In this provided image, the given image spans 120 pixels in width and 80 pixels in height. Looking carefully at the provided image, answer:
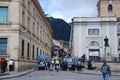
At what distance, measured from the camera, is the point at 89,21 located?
73812 millimetres

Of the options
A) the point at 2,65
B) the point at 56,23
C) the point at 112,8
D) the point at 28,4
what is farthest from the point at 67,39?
the point at 2,65

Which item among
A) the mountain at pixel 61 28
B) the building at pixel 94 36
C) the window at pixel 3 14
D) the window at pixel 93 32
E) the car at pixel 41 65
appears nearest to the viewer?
the window at pixel 3 14

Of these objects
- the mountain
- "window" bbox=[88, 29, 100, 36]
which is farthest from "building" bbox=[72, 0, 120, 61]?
the mountain

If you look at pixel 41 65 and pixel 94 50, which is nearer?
pixel 41 65

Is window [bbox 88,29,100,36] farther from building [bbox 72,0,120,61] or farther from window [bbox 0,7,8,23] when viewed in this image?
window [bbox 0,7,8,23]

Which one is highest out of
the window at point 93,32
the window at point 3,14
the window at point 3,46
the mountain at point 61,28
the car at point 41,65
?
the mountain at point 61,28

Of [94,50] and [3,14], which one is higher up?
[3,14]

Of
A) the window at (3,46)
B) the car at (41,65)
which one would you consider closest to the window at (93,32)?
the car at (41,65)

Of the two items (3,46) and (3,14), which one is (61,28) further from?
(3,46)

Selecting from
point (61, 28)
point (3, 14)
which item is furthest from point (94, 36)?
point (61, 28)

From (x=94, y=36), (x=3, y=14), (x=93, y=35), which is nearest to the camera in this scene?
(x=3, y=14)

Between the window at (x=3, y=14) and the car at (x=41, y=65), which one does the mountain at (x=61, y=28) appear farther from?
the window at (x=3, y=14)

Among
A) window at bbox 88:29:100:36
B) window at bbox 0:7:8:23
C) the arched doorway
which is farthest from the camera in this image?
window at bbox 88:29:100:36

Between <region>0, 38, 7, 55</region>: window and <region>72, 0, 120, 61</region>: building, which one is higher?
<region>72, 0, 120, 61</region>: building
